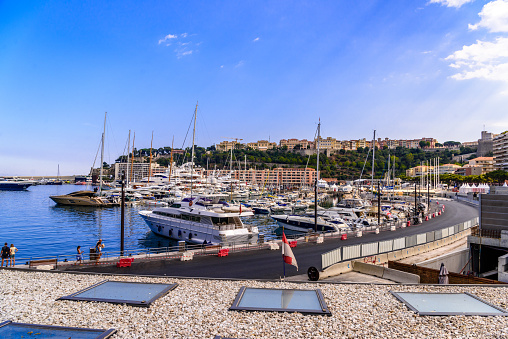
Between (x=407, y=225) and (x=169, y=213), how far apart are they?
84.6 feet

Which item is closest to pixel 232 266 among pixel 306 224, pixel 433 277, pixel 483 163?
pixel 433 277

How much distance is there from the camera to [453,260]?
74.8ft

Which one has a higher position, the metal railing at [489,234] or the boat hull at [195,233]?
the metal railing at [489,234]

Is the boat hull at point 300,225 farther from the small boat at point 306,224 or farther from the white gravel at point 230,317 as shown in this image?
the white gravel at point 230,317

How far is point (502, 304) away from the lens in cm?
1017

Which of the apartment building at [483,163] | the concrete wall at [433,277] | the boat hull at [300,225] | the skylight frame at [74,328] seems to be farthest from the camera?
the apartment building at [483,163]

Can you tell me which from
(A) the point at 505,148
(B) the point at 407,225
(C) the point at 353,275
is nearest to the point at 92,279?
(C) the point at 353,275

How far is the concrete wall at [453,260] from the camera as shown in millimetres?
21080

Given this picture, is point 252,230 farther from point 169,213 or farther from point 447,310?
point 447,310

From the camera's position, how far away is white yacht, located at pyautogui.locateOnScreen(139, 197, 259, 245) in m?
27.3

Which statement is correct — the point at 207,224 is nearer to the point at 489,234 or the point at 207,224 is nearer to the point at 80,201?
the point at 489,234

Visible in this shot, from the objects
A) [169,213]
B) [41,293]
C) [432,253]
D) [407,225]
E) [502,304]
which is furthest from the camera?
[407,225]

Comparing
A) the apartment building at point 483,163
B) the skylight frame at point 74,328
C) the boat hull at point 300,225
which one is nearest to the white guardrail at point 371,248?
the skylight frame at point 74,328

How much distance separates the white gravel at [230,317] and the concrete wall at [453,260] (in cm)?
997
